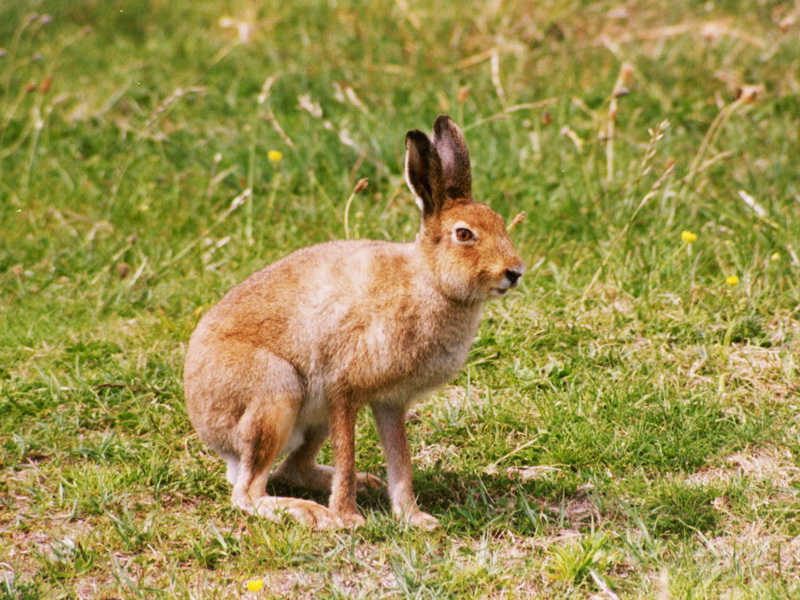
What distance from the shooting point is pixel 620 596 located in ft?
11.9

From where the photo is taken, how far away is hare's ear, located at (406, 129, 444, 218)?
4137 mm

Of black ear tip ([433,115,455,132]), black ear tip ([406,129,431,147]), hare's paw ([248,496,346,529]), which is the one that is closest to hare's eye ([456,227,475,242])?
black ear tip ([406,129,431,147])

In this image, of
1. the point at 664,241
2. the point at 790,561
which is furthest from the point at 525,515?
the point at 664,241

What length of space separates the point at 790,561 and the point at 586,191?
2875 millimetres

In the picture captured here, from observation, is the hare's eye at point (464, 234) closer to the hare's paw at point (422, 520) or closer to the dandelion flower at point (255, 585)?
the hare's paw at point (422, 520)

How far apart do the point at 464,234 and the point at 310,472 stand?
122cm

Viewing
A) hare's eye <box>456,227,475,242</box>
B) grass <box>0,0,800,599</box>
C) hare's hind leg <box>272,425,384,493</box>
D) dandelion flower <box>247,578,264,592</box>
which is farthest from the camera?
hare's hind leg <box>272,425,384,493</box>

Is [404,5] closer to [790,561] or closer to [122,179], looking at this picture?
[122,179]

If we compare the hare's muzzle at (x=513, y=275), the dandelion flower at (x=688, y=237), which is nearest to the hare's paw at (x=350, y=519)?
the hare's muzzle at (x=513, y=275)

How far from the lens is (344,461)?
13.8ft

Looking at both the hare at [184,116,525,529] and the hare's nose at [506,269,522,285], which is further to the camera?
the hare at [184,116,525,529]

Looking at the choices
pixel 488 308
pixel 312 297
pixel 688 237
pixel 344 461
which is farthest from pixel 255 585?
pixel 688 237

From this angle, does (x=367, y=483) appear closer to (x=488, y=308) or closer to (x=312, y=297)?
(x=312, y=297)

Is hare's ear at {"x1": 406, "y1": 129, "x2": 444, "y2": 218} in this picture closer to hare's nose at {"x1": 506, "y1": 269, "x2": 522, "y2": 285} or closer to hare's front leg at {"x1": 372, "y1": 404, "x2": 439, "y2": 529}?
hare's nose at {"x1": 506, "y1": 269, "x2": 522, "y2": 285}
